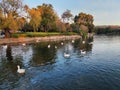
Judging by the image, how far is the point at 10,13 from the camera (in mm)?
A: 58906

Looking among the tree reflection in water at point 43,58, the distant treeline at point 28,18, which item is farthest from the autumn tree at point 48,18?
the tree reflection in water at point 43,58

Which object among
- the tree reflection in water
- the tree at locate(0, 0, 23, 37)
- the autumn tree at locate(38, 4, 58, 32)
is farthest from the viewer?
the autumn tree at locate(38, 4, 58, 32)

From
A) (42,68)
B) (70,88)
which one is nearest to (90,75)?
(70,88)

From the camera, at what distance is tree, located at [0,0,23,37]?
56.2 metres

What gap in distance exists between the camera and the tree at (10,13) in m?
56.2

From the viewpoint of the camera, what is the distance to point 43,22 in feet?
297

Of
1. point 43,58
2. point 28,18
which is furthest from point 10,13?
point 43,58

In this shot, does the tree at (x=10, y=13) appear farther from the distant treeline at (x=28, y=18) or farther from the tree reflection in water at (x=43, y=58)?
the tree reflection in water at (x=43, y=58)

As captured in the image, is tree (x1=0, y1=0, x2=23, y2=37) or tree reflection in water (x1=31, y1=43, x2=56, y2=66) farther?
tree (x1=0, y1=0, x2=23, y2=37)

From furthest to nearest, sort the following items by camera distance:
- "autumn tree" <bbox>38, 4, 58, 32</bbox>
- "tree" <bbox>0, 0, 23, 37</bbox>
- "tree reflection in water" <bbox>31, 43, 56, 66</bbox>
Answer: "autumn tree" <bbox>38, 4, 58, 32</bbox>
"tree" <bbox>0, 0, 23, 37</bbox>
"tree reflection in water" <bbox>31, 43, 56, 66</bbox>

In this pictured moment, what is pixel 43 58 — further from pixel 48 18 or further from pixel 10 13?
pixel 48 18

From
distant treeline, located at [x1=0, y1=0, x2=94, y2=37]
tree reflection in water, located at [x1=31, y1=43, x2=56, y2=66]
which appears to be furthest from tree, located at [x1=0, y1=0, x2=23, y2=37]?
tree reflection in water, located at [x1=31, y1=43, x2=56, y2=66]

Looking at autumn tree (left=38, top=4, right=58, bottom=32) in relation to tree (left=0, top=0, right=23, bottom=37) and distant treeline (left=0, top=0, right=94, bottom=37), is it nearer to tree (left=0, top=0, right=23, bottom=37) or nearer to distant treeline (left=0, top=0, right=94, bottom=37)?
distant treeline (left=0, top=0, right=94, bottom=37)

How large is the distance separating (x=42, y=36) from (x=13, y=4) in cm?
1911
